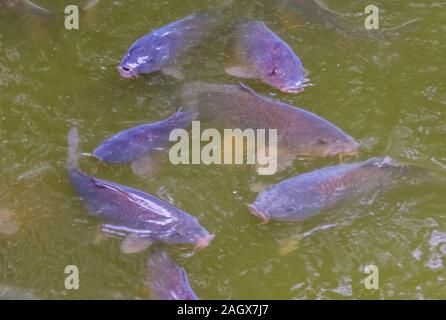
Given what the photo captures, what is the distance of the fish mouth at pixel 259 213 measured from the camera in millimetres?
2648

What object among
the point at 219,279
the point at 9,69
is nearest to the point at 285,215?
the point at 219,279

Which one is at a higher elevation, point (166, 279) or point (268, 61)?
point (268, 61)

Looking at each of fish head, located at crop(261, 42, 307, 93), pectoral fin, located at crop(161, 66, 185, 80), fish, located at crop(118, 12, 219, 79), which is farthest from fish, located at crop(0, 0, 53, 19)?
fish head, located at crop(261, 42, 307, 93)

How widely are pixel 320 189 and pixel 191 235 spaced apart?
0.56 m

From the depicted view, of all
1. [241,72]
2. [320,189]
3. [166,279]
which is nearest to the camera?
[166,279]

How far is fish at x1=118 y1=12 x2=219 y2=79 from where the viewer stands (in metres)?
3.34

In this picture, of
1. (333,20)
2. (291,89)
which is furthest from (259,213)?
(333,20)

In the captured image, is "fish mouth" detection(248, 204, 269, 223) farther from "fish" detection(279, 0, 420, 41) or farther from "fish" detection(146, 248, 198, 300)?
"fish" detection(279, 0, 420, 41)

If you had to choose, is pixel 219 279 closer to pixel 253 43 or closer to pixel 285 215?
pixel 285 215

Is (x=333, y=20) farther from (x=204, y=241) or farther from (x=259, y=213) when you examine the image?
(x=204, y=241)

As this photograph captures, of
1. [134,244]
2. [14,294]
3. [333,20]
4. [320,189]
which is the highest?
[333,20]

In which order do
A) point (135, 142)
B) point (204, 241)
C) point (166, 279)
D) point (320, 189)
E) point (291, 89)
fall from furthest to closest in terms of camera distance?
1. point (291, 89)
2. point (135, 142)
3. point (320, 189)
4. point (204, 241)
5. point (166, 279)

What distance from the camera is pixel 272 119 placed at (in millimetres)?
3049

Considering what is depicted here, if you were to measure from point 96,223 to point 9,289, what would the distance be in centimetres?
41
